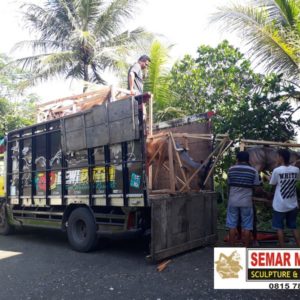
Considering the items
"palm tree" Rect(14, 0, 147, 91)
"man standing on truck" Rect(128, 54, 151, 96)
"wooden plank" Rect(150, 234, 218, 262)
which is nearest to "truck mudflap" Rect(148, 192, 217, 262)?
"wooden plank" Rect(150, 234, 218, 262)

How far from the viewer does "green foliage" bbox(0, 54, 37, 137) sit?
18.5 m

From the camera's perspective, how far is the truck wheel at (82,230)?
22.1 feet

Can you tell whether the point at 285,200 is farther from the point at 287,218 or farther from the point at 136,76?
the point at 136,76

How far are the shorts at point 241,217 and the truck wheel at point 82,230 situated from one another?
2.50 metres

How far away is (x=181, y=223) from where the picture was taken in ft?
20.6

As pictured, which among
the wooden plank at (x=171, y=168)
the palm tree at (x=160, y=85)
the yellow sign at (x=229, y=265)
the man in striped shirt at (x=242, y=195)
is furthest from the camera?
the palm tree at (x=160, y=85)

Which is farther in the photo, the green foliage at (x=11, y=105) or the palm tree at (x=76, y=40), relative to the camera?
the green foliage at (x=11, y=105)

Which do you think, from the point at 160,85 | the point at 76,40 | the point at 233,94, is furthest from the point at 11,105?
the point at 233,94

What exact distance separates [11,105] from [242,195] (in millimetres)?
18662

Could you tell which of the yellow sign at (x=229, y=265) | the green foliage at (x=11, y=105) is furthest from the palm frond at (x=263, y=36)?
the green foliage at (x=11, y=105)

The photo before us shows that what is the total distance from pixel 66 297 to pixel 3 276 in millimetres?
1524

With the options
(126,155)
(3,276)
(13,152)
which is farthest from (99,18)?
(3,276)

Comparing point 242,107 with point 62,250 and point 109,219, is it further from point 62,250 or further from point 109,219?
point 62,250

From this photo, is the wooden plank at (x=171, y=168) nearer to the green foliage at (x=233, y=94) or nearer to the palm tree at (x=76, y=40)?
the green foliage at (x=233, y=94)
